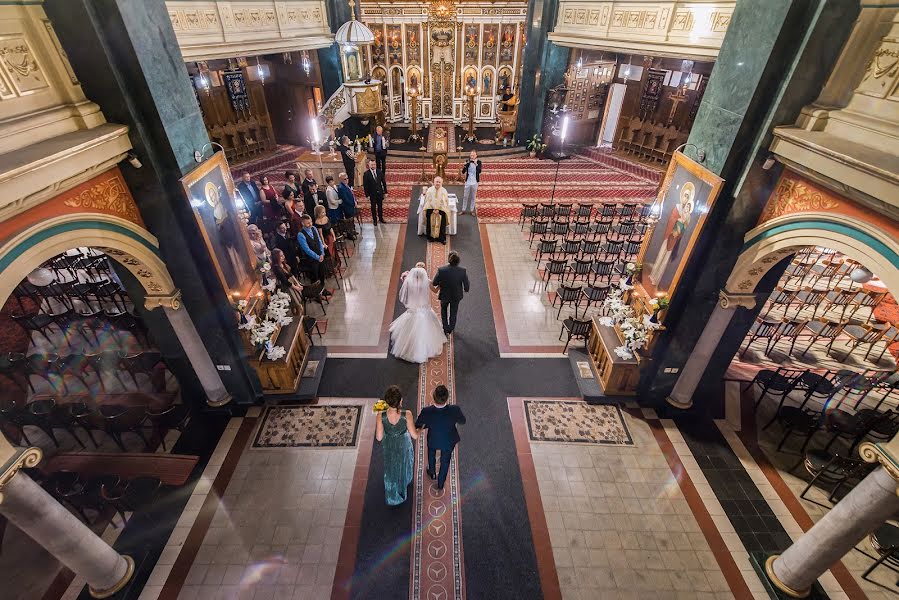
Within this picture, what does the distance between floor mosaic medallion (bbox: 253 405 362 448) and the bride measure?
1.33m

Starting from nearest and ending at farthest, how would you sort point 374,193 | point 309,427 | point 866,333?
point 309,427, point 866,333, point 374,193

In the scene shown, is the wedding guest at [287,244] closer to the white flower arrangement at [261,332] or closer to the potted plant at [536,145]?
the white flower arrangement at [261,332]

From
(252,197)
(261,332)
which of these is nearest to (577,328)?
(261,332)

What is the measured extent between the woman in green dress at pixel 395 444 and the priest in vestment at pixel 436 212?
652 cm

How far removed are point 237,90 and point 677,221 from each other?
53.2 feet

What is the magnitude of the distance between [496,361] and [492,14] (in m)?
17.4

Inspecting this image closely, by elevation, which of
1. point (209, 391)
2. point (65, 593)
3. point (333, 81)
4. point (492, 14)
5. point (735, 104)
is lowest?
point (65, 593)

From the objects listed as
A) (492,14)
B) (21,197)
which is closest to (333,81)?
(492,14)

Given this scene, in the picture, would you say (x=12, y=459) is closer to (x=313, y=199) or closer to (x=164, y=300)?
(x=164, y=300)

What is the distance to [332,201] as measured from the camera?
33.5ft

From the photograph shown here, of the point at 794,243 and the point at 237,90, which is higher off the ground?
the point at 794,243

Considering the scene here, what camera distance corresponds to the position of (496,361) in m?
7.57

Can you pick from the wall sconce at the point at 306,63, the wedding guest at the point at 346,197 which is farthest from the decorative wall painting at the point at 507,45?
the wedding guest at the point at 346,197

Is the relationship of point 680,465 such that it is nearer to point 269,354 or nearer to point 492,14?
point 269,354
